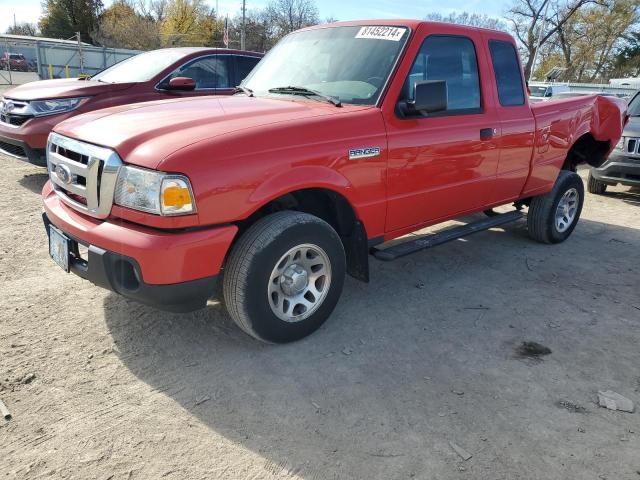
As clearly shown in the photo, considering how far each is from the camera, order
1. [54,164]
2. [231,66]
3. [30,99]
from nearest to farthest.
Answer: [54,164] < [30,99] < [231,66]

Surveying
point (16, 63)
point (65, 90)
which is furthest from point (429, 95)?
point (16, 63)

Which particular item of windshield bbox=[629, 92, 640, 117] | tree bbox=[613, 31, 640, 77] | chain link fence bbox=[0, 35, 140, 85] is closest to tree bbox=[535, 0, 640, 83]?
tree bbox=[613, 31, 640, 77]

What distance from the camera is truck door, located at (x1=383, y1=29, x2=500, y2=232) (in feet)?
11.6

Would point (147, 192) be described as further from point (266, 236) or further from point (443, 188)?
point (443, 188)

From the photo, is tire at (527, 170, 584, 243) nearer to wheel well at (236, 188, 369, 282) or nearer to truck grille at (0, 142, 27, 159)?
wheel well at (236, 188, 369, 282)

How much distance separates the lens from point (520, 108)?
4539mm

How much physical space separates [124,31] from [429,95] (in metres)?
57.0

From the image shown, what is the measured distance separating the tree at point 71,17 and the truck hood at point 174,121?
205 feet

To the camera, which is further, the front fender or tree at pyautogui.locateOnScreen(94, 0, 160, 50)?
tree at pyautogui.locateOnScreen(94, 0, 160, 50)

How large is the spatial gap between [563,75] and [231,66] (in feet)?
154

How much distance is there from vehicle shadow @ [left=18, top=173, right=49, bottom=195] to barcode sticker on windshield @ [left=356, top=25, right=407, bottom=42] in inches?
180

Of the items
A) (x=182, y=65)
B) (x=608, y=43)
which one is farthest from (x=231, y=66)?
(x=608, y=43)

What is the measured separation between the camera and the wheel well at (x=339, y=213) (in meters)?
3.32

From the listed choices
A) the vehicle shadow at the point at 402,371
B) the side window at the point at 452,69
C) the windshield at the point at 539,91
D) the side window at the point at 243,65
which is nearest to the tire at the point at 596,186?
the vehicle shadow at the point at 402,371
